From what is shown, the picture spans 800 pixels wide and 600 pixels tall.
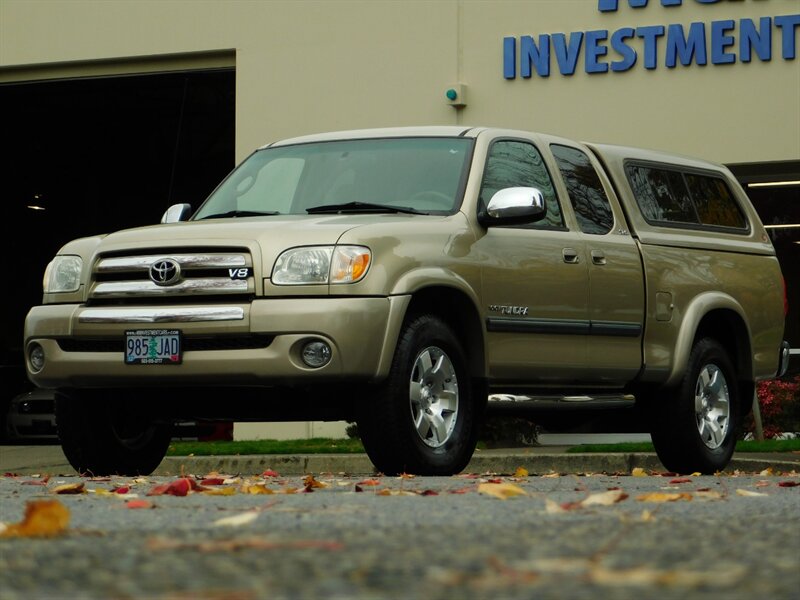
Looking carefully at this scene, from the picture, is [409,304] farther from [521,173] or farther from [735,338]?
[735,338]

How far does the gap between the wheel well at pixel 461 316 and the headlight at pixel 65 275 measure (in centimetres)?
174

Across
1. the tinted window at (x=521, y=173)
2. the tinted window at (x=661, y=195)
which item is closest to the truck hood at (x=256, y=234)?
the tinted window at (x=521, y=173)

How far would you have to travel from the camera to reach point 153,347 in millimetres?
7762

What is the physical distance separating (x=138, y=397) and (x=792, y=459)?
5.56 meters

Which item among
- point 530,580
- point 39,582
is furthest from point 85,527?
point 530,580

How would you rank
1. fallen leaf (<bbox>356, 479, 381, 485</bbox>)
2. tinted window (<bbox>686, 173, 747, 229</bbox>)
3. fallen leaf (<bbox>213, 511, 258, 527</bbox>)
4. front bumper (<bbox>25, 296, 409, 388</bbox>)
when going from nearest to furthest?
fallen leaf (<bbox>213, 511, 258, 527</bbox>)
fallen leaf (<bbox>356, 479, 381, 485</bbox>)
front bumper (<bbox>25, 296, 409, 388</bbox>)
tinted window (<bbox>686, 173, 747, 229</bbox>)

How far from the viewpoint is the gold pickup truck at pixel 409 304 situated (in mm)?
7539

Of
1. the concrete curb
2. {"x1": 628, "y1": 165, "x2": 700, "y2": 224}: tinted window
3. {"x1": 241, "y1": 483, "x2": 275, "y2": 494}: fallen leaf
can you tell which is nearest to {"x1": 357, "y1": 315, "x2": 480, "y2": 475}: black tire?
{"x1": 241, "y1": 483, "x2": 275, "y2": 494}: fallen leaf

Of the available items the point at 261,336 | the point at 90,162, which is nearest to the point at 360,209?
the point at 261,336

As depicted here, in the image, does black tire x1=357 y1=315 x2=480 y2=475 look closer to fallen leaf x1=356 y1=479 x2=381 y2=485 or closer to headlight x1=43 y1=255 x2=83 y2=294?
fallen leaf x1=356 y1=479 x2=381 y2=485

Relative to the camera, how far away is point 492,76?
1638 centimetres

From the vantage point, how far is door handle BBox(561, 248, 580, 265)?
8.76 metres

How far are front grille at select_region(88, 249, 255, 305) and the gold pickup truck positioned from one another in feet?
0.03

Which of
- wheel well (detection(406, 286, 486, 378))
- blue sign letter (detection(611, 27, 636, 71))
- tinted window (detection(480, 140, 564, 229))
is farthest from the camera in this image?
blue sign letter (detection(611, 27, 636, 71))
